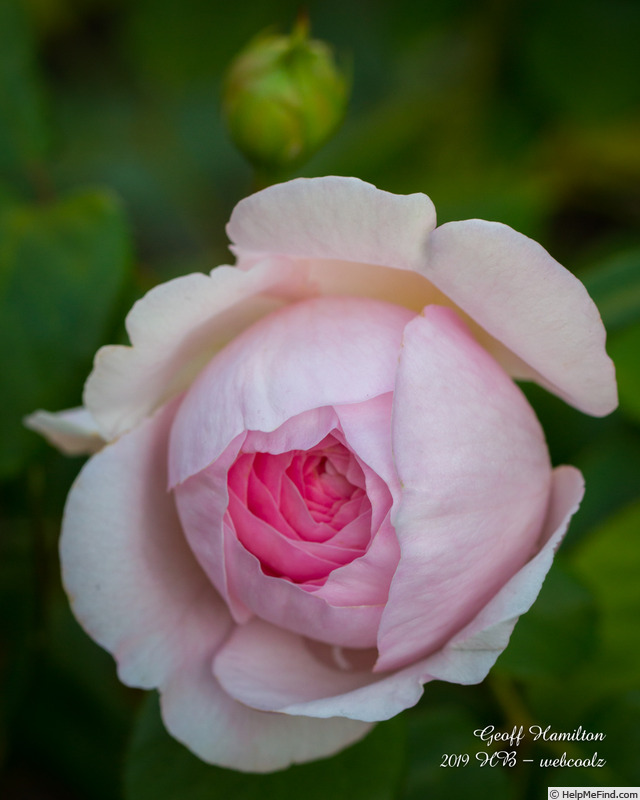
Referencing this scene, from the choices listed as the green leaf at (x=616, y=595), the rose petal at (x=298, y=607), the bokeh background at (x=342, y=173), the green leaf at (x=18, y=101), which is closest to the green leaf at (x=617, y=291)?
the bokeh background at (x=342, y=173)

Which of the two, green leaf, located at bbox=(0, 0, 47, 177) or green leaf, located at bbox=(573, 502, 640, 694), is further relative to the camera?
green leaf, located at bbox=(0, 0, 47, 177)

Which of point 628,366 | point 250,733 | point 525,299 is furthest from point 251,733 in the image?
point 628,366

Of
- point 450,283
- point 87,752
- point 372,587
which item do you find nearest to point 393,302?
point 450,283

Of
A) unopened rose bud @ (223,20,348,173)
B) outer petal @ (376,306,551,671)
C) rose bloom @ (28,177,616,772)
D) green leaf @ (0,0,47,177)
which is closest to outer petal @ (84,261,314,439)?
rose bloom @ (28,177,616,772)

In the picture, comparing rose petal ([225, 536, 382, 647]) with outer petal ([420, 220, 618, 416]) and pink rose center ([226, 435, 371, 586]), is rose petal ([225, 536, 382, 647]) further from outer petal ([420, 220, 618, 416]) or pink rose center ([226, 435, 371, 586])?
outer petal ([420, 220, 618, 416])

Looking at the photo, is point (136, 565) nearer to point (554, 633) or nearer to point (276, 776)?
point (276, 776)

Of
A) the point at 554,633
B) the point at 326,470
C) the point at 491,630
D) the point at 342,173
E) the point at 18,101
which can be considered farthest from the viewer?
the point at 342,173
